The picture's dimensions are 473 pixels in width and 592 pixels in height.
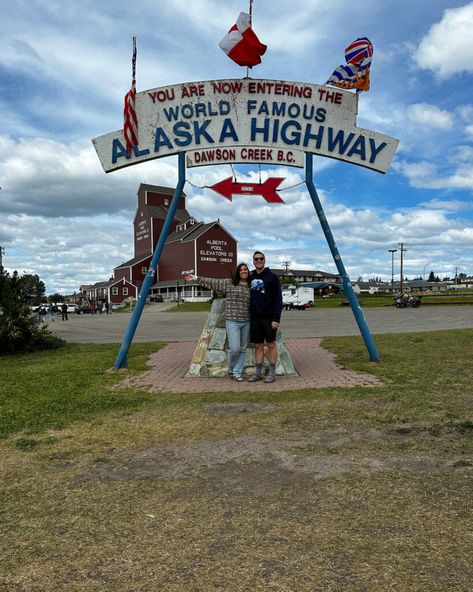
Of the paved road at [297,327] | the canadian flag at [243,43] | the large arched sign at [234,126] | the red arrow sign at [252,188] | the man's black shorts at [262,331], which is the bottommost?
the paved road at [297,327]

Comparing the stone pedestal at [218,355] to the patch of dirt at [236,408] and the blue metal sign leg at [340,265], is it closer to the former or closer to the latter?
the blue metal sign leg at [340,265]

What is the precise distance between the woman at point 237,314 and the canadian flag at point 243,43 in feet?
12.6

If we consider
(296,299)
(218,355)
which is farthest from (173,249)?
(218,355)

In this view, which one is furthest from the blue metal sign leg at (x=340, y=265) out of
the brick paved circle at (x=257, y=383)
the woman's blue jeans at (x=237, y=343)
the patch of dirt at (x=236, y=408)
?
the patch of dirt at (x=236, y=408)

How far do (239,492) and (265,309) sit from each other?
426 cm

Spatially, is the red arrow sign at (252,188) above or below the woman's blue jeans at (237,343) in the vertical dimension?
above

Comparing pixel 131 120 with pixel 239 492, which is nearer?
pixel 239 492

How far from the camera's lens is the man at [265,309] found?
744 cm

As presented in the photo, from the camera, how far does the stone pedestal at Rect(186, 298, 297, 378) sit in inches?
320

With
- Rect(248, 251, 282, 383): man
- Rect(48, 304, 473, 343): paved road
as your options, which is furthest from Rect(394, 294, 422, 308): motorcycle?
Rect(248, 251, 282, 383): man

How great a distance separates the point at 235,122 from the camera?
8.78 meters

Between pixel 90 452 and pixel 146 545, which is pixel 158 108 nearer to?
pixel 90 452

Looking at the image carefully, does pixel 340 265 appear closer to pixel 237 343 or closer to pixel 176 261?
pixel 237 343

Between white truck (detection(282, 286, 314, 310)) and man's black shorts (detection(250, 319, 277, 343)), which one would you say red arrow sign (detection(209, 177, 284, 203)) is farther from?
white truck (detection(282, 286, 314, 310))
